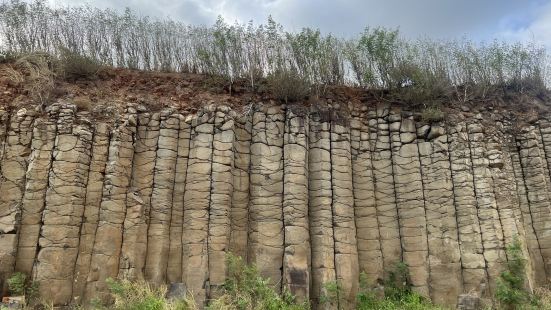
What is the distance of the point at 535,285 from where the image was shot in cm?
1181

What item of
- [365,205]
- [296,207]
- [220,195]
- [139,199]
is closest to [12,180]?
[139,199]

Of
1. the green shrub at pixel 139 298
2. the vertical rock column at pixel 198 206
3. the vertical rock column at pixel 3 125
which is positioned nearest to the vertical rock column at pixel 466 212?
the vertical rock column at pixel 198 206

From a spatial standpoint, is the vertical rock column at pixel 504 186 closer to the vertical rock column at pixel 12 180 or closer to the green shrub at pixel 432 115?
the green shrub at pixel 432 115

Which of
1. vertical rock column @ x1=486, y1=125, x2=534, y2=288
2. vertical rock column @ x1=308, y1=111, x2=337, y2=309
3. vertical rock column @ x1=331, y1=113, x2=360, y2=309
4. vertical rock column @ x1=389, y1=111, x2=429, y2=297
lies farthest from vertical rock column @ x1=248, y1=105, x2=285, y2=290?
vertical rock column @ x1=486, y1=125, x2=534, y2=288

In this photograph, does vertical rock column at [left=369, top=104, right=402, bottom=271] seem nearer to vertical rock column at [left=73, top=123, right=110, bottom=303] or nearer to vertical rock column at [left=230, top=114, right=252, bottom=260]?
vertical rock column at [left=230, top=114, right=252, bottom=260]

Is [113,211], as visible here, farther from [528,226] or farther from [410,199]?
[528,226]

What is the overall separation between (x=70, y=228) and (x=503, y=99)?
12.0m

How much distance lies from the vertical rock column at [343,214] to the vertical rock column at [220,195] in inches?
103

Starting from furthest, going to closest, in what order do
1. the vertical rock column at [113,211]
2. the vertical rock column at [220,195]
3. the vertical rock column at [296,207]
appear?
the vertical rock column at [296,207] < the vertical rock column at [220,195] < the vertical rock column at [113,211]

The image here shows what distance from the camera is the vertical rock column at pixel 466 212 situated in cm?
1157

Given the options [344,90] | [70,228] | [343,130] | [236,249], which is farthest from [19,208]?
[344,90]

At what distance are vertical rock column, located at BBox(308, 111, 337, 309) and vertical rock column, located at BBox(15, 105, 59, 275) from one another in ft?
19.8

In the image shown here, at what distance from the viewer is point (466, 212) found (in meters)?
12.2

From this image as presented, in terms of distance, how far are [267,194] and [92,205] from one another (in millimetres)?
3982
